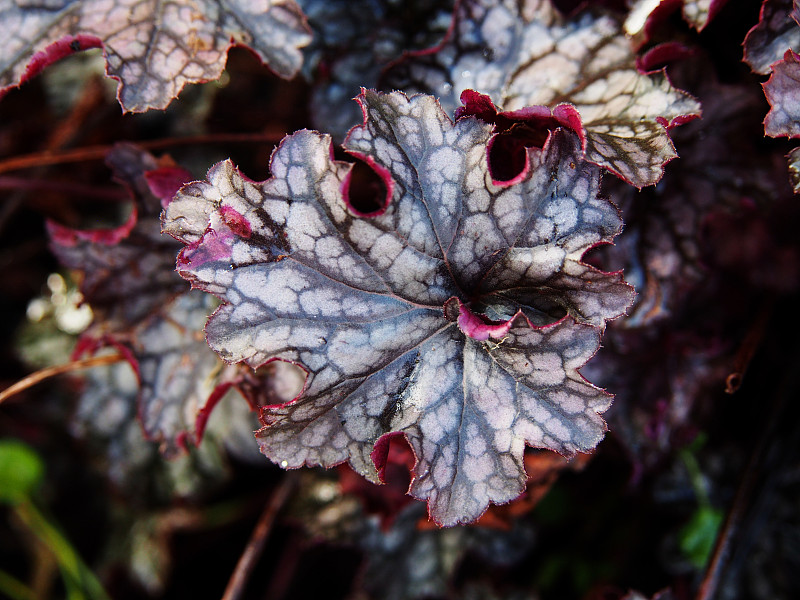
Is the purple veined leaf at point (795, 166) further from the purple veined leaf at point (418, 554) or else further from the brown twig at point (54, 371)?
the brown twig at point (54, 371)

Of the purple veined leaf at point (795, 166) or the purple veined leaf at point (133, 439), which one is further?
the purple veined leaf at point (133, 439)

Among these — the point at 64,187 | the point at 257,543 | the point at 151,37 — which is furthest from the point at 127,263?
the point at 257,543

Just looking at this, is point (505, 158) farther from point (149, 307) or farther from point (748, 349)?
point (149, 307)

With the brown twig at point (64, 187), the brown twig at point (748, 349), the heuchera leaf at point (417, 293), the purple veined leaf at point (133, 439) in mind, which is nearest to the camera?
the heuchera leaf at point (417, 293)

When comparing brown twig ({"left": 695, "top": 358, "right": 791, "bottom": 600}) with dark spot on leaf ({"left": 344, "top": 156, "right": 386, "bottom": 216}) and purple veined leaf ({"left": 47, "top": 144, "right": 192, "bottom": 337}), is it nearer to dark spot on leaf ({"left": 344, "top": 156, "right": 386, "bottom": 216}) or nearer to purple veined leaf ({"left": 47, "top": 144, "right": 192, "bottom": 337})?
dark spot on leaf ({"left": 344, "top": 156, "right": 386, "bottom": 216})

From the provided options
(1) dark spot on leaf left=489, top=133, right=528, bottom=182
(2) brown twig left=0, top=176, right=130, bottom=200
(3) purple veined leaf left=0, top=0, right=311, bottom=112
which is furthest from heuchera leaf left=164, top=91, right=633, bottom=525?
(2) brown twig left=0, top=176, right=130, bottom=200

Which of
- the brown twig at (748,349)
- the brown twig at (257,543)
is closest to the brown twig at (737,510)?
the brown twig at (748,349)

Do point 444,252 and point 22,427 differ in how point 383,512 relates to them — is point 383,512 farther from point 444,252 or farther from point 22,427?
point 22,427
